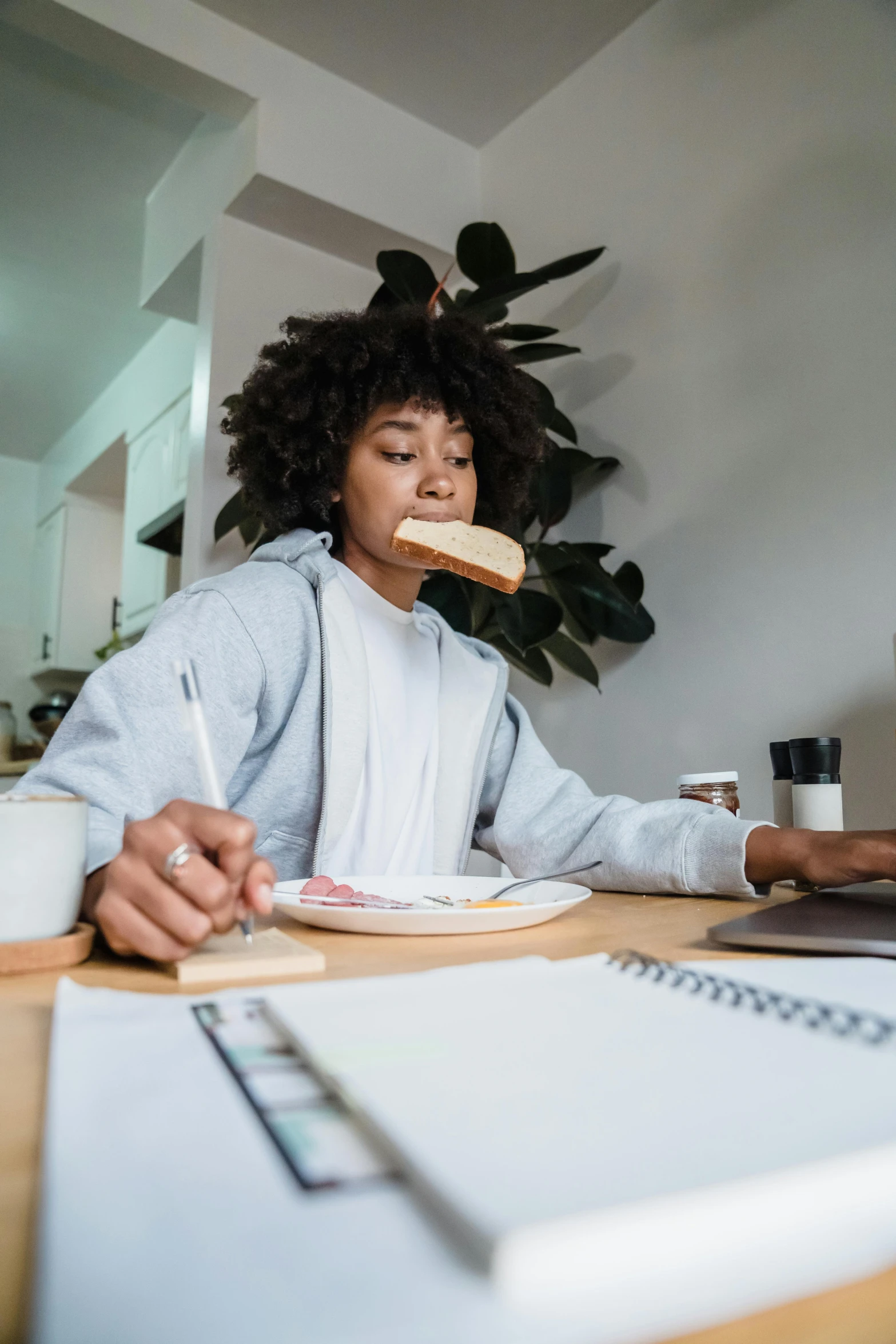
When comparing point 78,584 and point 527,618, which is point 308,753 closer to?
point 527,618

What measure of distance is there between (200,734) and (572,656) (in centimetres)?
188

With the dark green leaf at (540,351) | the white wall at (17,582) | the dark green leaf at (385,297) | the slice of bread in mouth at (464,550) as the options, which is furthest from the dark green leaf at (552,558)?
the white wall at (17,582)

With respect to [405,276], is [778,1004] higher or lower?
lower

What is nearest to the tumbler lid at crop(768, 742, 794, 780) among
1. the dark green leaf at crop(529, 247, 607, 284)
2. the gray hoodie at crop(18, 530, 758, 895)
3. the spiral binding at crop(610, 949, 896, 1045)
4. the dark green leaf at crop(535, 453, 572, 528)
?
the gray hoodie at crop(18, 530, 758, 895)

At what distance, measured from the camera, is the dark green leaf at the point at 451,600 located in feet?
6.89

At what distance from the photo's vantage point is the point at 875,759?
1814mm

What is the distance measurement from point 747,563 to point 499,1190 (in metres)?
2.09

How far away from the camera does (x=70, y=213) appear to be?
3.34m

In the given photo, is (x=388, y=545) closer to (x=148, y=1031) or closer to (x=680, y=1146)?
(x=148, y=1031)

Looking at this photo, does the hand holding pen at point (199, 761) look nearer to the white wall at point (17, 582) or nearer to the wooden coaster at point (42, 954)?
the wooden coaster at point (42, 954)

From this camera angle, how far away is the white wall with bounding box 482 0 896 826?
188 centimetres

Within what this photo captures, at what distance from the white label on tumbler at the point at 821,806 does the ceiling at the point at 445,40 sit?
2538mm

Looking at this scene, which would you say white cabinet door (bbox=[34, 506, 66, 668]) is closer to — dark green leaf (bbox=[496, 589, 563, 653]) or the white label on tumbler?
dark green leaf (bbox=[496, 589, 563, 653])

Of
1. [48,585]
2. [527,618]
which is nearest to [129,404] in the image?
[48,585]
